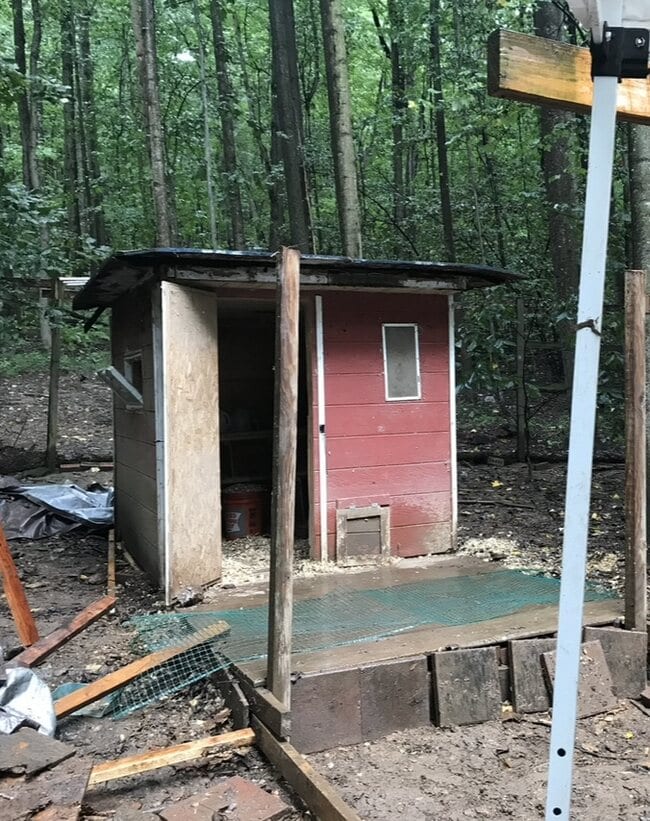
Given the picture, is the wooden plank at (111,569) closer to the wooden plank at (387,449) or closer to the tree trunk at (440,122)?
the wooden plank at (387,449)

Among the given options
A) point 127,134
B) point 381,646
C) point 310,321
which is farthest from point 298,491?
point 127,134

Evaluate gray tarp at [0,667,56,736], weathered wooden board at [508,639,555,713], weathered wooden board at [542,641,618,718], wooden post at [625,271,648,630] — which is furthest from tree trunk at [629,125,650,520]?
gray tarp at [0,667,56,736]

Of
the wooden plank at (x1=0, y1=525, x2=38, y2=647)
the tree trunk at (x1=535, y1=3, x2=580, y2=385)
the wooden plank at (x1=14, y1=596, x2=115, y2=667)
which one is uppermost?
the tree trunk at (x1=535, y1=3, x2=580, y2=385)

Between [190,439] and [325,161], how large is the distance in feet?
48.7

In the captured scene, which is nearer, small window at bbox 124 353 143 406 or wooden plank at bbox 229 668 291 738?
wooden plank at bbox 229 668 291 738

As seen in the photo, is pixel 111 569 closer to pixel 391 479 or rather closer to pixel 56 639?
pixel 56 639

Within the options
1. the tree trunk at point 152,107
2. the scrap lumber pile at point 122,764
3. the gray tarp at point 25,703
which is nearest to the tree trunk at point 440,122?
the tree trunk at point 152,107

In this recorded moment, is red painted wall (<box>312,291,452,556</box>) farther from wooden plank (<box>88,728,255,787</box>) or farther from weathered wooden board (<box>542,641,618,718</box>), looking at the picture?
wooden plank (<box>88,728,255,787</box>)

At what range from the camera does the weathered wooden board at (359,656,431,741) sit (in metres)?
3.50

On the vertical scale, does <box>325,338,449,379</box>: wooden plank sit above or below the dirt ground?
above

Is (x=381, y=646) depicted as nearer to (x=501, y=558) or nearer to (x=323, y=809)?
(x=323, y=809)

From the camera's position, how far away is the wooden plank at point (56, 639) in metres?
3.54

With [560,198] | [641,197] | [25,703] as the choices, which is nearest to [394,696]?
[25,703]

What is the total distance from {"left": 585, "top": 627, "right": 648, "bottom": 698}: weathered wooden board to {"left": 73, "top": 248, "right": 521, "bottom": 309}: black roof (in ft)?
9.65
